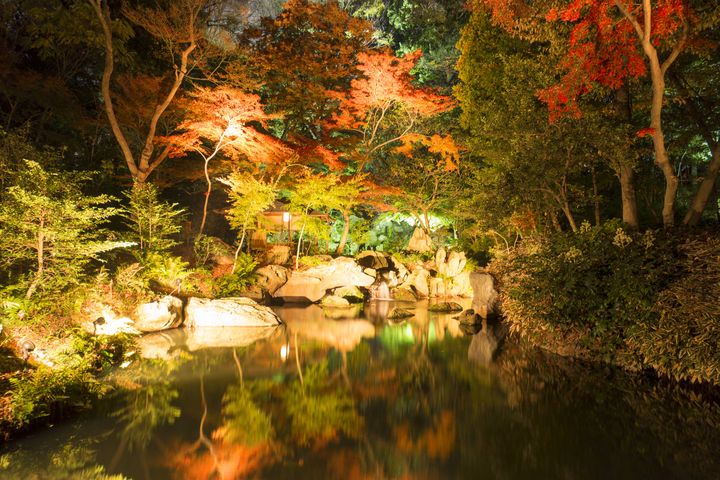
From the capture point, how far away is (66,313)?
6.34 meters

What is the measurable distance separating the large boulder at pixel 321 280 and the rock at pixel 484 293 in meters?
4.33

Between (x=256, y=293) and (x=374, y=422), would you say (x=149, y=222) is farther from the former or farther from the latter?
(x=374, y=422)

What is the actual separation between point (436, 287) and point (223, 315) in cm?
843

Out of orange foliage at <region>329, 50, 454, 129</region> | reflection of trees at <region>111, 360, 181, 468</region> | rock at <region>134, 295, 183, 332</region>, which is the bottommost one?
reflection of trees at <region>111, 360, 181, 468</region>

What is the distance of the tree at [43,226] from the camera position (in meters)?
5.64

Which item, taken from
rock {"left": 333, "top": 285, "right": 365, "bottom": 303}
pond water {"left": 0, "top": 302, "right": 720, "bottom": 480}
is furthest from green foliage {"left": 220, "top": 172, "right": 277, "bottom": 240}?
pond water {"left": 0, "top": 302, "right": 720, "bottom": 480}

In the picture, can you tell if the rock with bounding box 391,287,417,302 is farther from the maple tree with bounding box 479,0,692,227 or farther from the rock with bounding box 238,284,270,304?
the maple tree with bounding box 479,0,692,227

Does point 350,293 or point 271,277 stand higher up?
point 271,277

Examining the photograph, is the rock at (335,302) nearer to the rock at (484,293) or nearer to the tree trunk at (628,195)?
the rock at (484,293)

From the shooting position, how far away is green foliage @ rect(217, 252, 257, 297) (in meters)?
11.7

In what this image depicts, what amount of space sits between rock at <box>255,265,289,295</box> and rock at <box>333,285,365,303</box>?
1.73 metres

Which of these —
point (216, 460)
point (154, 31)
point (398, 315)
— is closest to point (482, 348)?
point (398, 315)

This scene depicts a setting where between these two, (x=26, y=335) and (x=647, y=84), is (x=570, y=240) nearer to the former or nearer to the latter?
(x=647, y=84)

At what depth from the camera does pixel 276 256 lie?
1473 centimetres
